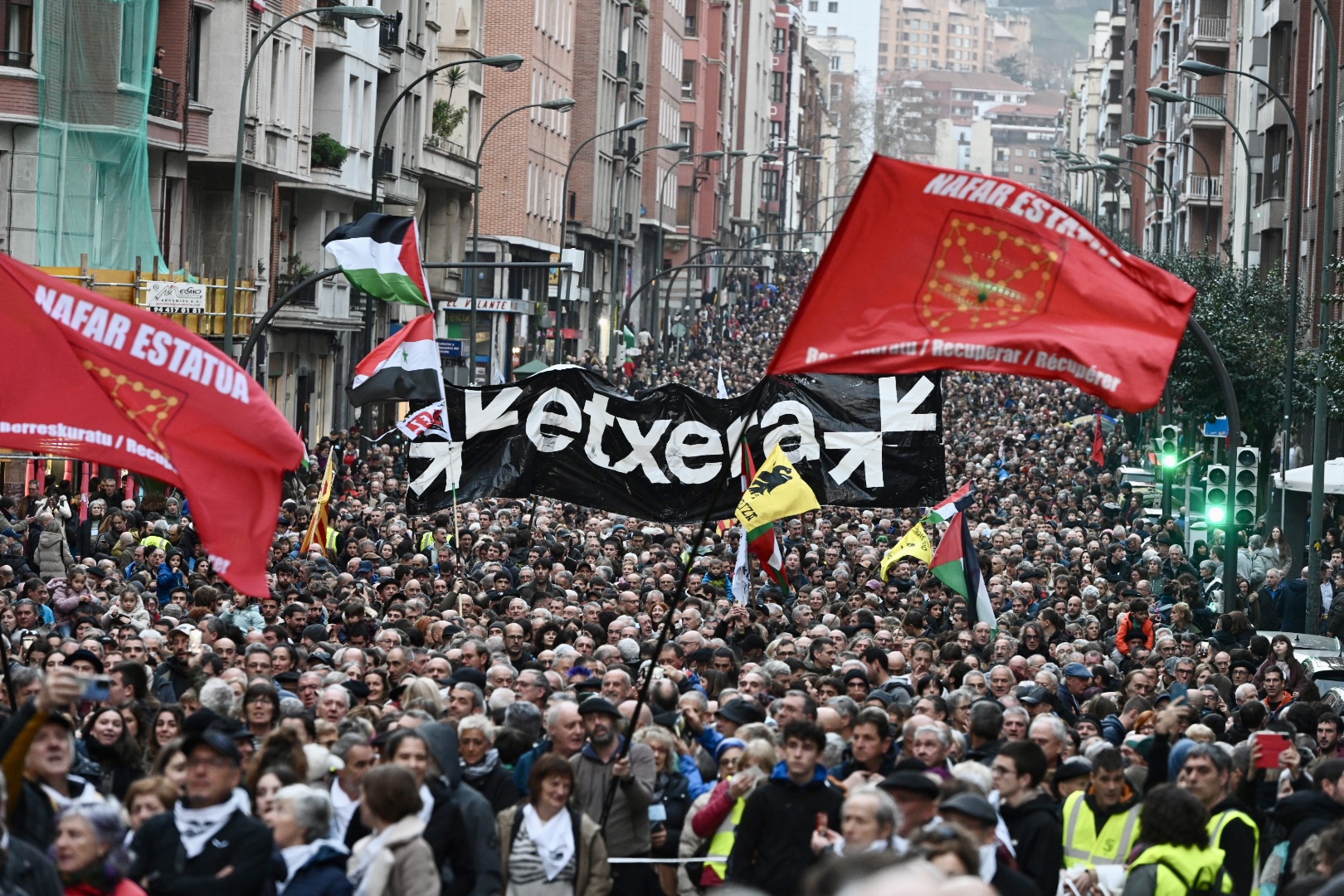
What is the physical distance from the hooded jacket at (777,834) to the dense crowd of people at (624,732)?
1 centimetres

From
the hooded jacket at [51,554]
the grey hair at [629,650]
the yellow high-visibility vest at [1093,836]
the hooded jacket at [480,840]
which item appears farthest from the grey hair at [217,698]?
the hooded jacket at [51,554]

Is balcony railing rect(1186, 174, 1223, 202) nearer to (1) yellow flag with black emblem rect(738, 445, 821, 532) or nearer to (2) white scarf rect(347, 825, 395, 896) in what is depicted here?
(1) yellow flag with black emblem rect(738, 445, 821, 532)

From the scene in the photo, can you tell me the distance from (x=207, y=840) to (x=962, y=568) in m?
13.0

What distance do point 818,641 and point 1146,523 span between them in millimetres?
20303

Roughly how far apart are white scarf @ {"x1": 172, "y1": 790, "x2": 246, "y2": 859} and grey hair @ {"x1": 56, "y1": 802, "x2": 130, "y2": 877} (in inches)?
28.9

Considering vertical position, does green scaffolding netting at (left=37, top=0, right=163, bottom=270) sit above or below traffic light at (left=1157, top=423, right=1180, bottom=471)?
above

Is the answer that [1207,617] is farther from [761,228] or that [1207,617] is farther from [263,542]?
[761,228]

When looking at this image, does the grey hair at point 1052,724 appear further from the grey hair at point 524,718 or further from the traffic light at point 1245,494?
A: the traffic light at point 1245,494

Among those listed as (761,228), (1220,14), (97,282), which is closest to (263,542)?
(97,282)

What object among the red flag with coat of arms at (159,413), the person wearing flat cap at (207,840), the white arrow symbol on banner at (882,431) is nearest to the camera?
the person wearing flat cap at (207,840)

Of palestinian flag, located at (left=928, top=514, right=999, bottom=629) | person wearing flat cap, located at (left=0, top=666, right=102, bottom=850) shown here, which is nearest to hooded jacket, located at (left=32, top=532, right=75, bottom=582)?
palestinian flag, located at (left=928, top=514, right=999, bottom=629)

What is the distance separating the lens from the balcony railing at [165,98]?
40.0 m

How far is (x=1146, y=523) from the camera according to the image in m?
35.1

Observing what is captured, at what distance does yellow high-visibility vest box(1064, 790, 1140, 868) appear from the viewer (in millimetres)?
10000
